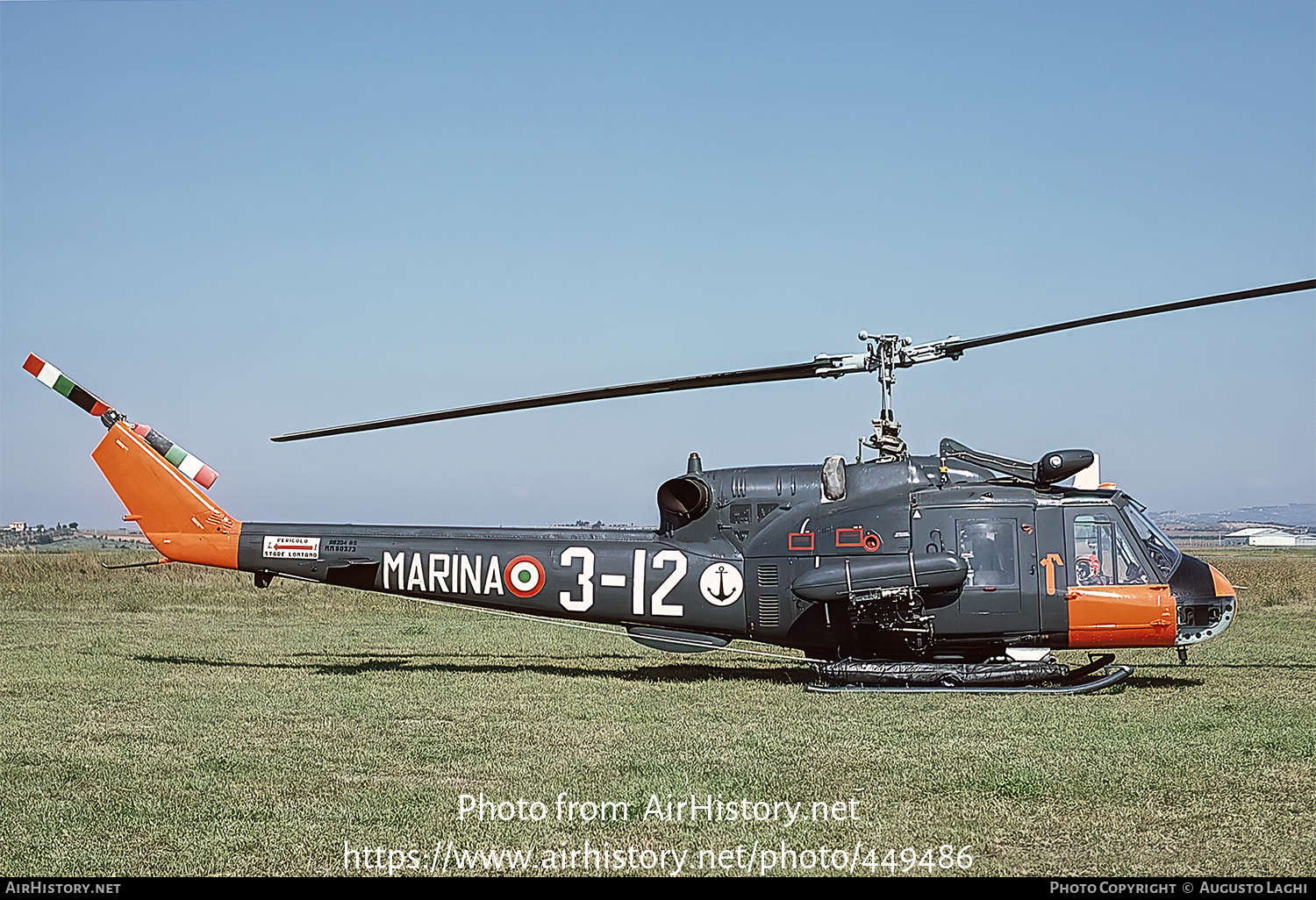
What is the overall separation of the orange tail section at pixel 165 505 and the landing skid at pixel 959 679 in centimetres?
743

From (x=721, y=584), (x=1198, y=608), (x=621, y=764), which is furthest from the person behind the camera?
(x=721, y=584)

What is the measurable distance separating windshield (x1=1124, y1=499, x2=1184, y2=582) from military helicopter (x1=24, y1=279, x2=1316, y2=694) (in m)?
0.02

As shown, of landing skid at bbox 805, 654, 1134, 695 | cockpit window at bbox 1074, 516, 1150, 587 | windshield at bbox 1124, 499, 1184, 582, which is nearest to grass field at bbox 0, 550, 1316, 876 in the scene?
landing skid at bbox 805, 654, 1134, 695

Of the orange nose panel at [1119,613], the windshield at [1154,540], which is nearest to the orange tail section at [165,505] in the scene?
the orange nose panel at [1119,613]

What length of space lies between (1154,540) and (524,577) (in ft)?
22.9

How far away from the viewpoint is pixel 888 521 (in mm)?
13141

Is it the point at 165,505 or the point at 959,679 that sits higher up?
the point at 165,505

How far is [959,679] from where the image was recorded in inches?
501

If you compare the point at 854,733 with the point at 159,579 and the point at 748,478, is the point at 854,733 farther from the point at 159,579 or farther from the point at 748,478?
the point at 159,579

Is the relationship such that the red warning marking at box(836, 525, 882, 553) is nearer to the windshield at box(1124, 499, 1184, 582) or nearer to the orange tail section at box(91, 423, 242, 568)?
the windshield at box(1124, 499, 1184, 582)

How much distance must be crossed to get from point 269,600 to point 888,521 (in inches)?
728

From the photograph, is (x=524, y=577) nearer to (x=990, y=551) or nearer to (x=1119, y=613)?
(x=990, y=551)

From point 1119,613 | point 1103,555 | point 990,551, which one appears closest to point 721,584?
point 990,551

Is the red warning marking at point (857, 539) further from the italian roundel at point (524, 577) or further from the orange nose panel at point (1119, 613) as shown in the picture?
the italian roundel at point (524, 577)
